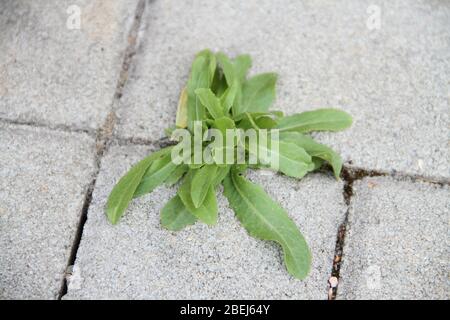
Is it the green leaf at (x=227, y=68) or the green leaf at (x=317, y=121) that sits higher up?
the green leaf at (x=227, y=68)

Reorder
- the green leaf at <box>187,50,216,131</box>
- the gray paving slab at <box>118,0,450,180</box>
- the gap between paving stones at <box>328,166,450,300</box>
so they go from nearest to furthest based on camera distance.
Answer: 1. the gap between paving stones at <box>328,166,450,300</box>
2. the green leaf at <box>187,50,216,131</box>
3. the gray paving slab at <box>118,0,450,180</box>

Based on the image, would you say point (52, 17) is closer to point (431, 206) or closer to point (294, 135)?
point (294, 135)

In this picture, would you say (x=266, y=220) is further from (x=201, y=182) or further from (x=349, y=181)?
(x=349, y=181)

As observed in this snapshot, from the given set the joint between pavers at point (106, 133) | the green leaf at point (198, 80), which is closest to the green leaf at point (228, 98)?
the green leaf at point (198, 80)

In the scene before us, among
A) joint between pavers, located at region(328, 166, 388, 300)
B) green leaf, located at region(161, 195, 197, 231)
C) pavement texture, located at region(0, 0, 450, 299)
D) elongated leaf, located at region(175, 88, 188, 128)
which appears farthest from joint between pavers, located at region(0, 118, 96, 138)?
joint between pavers, located at region(328, 166, 388, 300)

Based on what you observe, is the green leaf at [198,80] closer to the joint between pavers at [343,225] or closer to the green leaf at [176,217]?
the green leaf at [176,217]

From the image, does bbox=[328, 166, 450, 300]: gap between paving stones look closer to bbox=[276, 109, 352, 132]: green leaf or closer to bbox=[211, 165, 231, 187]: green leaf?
bbox=[276, 109, 352, 132]: green leaf
